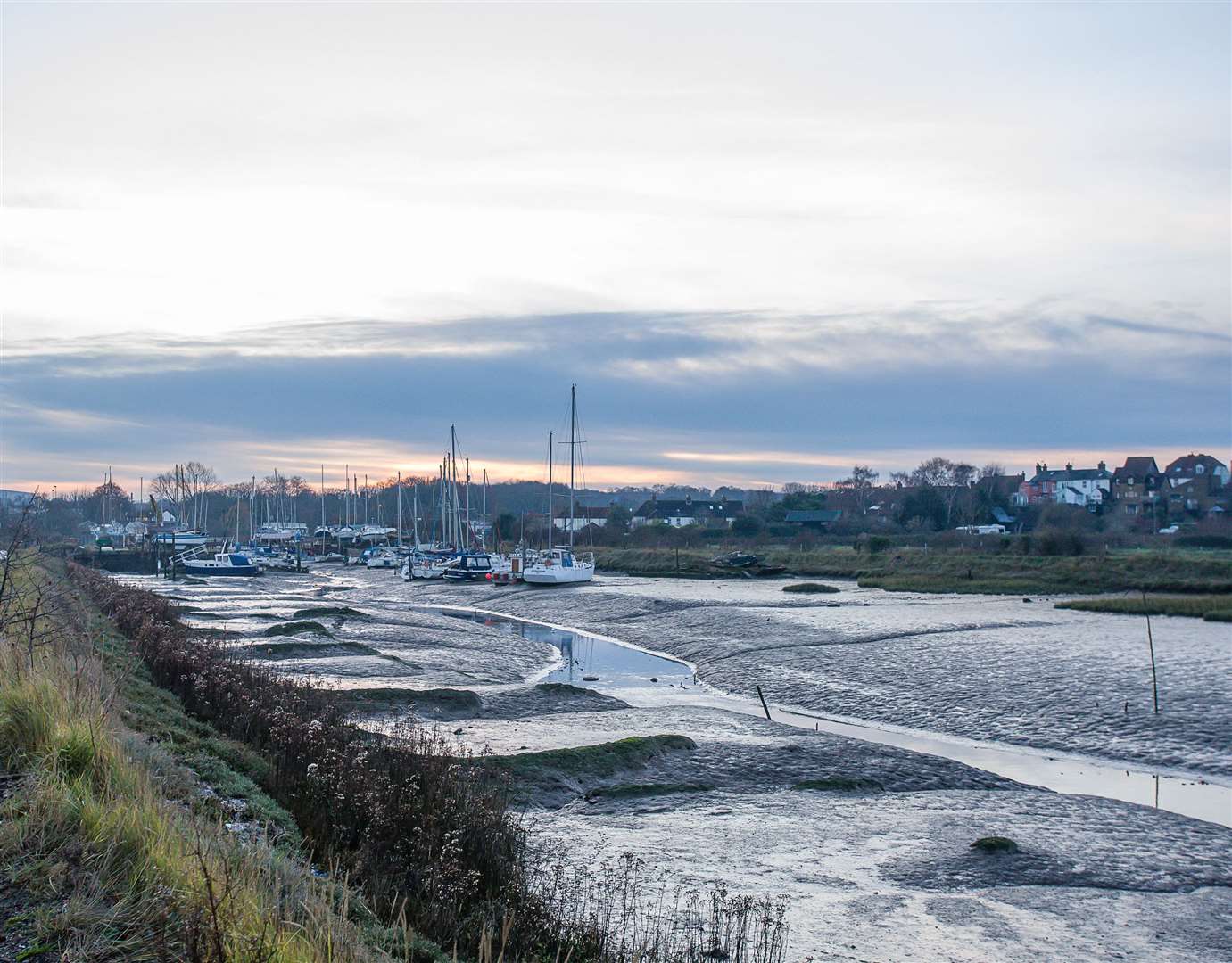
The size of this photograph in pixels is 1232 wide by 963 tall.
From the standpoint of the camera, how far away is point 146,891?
6129 mm

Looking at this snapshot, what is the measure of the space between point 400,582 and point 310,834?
274 feet

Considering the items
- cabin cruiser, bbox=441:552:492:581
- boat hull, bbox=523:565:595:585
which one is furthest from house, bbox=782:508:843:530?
boat hull, bbox=523:565:595:585

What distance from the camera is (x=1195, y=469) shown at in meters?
152

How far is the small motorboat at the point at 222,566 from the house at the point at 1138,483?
10753 centimetres

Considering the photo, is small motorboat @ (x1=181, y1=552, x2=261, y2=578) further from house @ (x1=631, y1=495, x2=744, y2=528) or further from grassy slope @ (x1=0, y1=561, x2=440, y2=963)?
grassy slope @ (x1=0, y1=561, x2=440, y2=963)

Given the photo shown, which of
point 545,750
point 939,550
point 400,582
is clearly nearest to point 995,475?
point 939,550

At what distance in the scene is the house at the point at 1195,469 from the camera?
15069 centimetres

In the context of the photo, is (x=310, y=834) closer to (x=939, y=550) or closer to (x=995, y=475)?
(x=939, y=550)

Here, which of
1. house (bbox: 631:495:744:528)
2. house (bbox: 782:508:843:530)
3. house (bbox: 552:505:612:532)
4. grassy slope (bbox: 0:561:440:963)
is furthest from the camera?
house (bbox: 631:495:744:528)

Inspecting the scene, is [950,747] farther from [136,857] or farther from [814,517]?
[814,517]

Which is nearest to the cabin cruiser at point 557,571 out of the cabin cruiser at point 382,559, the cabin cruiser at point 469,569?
the cabin cruiser at point 469,569

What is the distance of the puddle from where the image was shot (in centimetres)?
1761

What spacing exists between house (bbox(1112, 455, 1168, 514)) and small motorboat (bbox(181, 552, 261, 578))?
353 ft

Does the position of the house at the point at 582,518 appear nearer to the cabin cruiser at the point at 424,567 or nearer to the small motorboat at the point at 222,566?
the cabin cruiser at the point at 424,567
